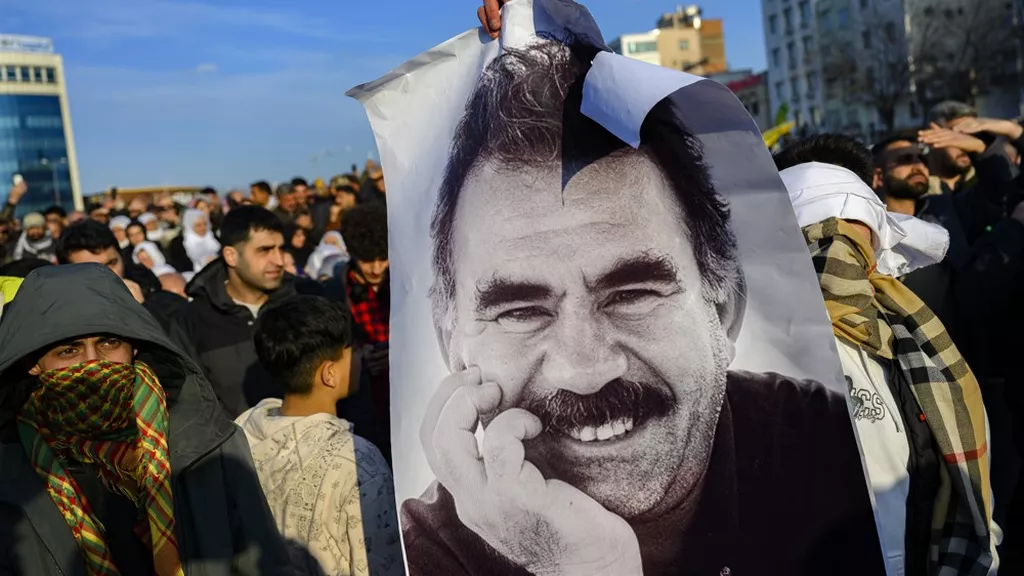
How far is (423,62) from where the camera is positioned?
6.68 feet

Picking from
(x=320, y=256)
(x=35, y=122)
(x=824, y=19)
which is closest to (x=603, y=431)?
(x=320, y=256)

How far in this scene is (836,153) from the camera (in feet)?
10.9

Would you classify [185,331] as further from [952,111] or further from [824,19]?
[824,19]

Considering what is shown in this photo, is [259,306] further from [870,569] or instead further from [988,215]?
[988,215]

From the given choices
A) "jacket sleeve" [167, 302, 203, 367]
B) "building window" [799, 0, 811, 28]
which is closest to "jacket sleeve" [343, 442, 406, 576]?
"jacket sleeve" [167, 302, 203, 367]

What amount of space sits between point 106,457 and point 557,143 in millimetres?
1312

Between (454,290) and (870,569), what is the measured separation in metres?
0.95

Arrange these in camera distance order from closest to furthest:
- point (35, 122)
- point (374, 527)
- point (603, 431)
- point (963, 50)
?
point (603, 431) → point (374, 527) → point (963, 50) → point (35, 122)

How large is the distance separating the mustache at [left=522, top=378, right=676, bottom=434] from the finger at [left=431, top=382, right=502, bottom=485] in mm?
88

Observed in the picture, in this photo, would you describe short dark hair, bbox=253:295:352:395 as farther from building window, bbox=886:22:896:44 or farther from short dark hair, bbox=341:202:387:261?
building window, bbox=886:22:896:44

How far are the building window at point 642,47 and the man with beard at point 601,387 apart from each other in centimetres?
11857

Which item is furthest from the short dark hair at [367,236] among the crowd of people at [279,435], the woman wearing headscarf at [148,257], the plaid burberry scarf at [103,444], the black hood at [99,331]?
the woman wearing headscarf at [148,257]

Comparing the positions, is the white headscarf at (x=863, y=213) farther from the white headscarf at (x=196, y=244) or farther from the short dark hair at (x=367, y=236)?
the white headscarf at (x=196, y=244)

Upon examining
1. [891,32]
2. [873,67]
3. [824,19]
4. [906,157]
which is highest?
[824,19]
